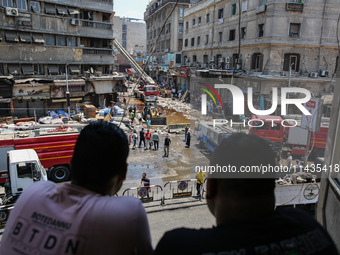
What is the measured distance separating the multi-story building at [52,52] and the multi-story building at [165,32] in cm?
2035

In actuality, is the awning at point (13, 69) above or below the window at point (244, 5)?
below

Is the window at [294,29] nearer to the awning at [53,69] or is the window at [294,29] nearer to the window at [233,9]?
the window at [233,9]

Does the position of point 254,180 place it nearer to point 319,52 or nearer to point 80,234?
point 80,234

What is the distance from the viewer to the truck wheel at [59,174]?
13.6 meters

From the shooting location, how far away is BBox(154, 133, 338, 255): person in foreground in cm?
143

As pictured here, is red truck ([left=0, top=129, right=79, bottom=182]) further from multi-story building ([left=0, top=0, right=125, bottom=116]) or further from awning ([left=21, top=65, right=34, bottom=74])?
awning ([left=21, top=65, right=34, bottom=74])

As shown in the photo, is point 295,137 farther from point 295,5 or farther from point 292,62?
point 295,5

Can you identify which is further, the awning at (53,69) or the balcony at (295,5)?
the awning at (53,69)

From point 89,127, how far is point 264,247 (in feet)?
4.33

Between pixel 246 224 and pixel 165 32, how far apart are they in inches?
2451

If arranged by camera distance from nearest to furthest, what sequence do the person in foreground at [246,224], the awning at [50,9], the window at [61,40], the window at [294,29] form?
the person in foreground at [246,224]
the window at [294,29]
the awning at [50,9]
the window at [61,40]

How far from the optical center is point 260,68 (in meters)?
26.8

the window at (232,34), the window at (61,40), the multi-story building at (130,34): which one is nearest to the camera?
the window at (61,40)

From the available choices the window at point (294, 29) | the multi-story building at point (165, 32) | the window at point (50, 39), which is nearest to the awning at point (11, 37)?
the window at point (50, 39)
